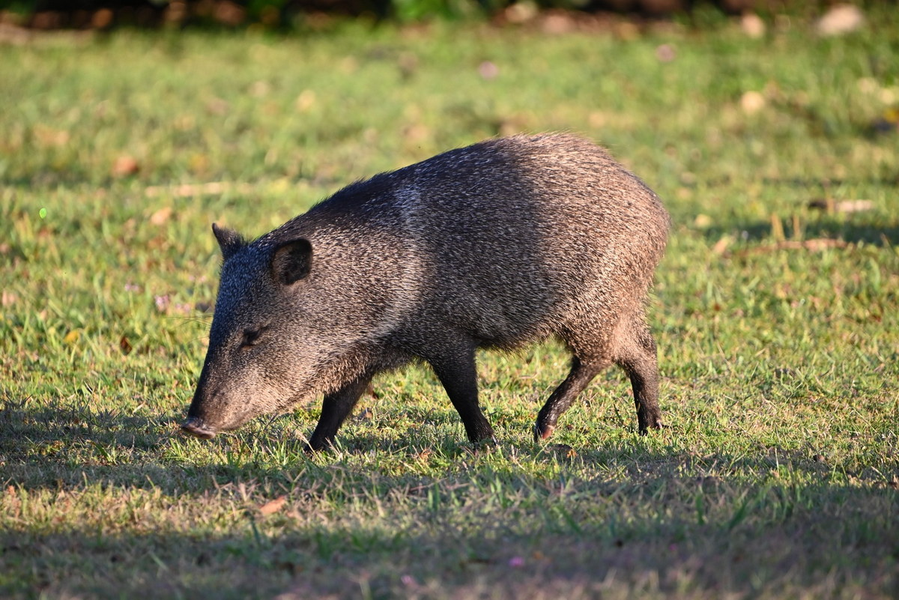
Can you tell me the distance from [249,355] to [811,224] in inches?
172

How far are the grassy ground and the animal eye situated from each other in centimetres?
41

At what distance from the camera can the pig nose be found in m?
3.62

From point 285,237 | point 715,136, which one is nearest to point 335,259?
point 285,237

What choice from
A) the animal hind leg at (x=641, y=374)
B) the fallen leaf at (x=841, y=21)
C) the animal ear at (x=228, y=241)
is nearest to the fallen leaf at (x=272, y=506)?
the animal ear at (x=228, y=241)

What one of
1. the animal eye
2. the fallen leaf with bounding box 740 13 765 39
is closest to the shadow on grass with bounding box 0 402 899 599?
the animal eye

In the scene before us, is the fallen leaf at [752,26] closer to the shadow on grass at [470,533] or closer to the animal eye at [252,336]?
the shadow on grass at [470,533]

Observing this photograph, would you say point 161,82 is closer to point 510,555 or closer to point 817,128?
point 817,128

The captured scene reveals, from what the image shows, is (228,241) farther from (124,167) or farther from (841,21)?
(841,21)

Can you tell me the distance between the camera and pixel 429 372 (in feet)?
16.6

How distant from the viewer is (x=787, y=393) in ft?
15.1

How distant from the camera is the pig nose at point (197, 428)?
11.9 ft

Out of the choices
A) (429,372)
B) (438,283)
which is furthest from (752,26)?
(438,283)

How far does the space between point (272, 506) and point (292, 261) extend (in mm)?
947

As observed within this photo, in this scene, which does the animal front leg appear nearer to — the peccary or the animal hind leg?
the peccary
